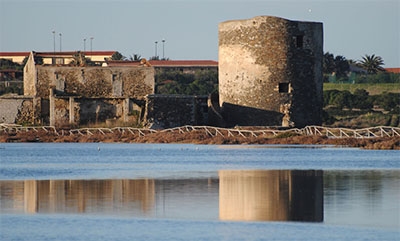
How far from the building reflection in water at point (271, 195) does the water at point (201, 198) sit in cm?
1

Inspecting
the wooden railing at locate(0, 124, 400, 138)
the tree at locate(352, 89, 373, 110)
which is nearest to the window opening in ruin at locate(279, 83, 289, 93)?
the wooden railing at locate(0, 124, 400, 138)

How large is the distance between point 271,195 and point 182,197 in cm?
122

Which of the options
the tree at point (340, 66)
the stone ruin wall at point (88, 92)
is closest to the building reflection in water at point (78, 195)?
the stone ruin wall at point (88, 92)

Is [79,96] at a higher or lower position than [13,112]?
higher

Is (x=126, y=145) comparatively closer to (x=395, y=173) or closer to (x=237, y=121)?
(x=237, y=121)

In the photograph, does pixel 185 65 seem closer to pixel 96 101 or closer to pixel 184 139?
pixel 96 101

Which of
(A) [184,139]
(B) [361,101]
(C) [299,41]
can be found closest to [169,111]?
(A) [184,139]

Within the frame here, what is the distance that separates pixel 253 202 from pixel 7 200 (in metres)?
3.21

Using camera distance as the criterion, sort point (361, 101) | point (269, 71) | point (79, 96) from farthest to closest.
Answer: point (361, 101), point (79, 96), point (269, 71)

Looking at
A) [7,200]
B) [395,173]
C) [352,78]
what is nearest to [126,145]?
[395,173]

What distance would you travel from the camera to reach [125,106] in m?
36.7

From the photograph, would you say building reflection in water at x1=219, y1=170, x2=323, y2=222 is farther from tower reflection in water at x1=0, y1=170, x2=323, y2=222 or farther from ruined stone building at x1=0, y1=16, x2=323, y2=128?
ruined stone building at x1=0, y1=16, x2=323, y2=128

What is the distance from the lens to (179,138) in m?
32.5

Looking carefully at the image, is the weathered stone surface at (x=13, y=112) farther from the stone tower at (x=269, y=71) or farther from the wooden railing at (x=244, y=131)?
the stone tower at (x=269, y=71)
